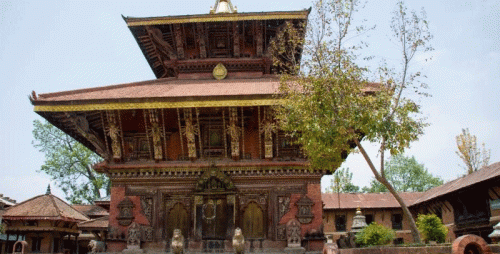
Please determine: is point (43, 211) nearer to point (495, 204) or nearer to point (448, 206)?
point (495, 204)

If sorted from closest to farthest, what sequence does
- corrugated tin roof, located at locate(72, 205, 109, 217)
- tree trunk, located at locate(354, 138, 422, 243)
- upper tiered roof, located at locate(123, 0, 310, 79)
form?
tree trunk, located at locate(354, 138, 422, 243), upper tiered roof, located at locate(123, 0, 310, 79), corrugated tin roof, located at locate(72, 205, 109, 217)

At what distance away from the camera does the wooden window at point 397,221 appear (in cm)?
3603

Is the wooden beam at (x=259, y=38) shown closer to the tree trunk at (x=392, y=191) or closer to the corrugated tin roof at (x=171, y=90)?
the corrugated tin roof at (x=171, y=90)

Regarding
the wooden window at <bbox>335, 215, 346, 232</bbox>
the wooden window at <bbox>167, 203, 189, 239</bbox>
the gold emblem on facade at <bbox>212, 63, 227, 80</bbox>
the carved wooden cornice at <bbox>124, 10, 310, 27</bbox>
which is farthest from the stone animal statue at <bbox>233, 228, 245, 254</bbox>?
the wooden window at <bbox>335, 215, 346, 232</bbox>

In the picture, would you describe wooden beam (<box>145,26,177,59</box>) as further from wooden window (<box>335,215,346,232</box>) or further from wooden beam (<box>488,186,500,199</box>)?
wooden window (<box>335,215,346,232</box>)

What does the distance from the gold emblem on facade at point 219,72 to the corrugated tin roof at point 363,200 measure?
21.6m

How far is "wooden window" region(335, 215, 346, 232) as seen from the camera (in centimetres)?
3597

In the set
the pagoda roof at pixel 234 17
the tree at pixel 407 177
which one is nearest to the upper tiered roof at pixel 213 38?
the pagoda roof at pixel 234 17

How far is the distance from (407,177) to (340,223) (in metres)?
26.7

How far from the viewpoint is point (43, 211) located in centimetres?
2588

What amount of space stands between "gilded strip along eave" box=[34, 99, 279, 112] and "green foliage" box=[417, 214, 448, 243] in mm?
11793

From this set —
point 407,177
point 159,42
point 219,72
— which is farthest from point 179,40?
point 407,177

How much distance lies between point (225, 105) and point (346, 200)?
85.1 ft

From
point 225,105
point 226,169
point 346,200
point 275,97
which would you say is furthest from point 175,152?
point 346,200
